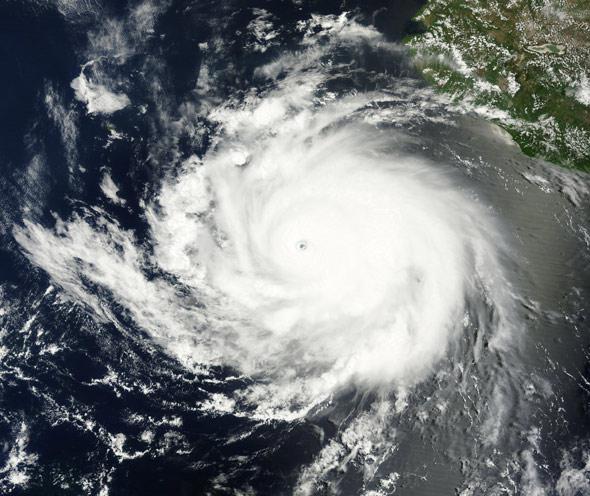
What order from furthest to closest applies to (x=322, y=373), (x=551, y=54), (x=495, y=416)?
(x=551, y=54) → (x=322, y=373) → (x=495, y=416)

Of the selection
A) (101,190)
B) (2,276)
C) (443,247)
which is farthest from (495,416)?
(2,276)

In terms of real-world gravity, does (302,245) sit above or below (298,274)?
above

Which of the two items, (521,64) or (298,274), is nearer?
(298,274)

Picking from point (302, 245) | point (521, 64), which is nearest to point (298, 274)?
point (302, 245)

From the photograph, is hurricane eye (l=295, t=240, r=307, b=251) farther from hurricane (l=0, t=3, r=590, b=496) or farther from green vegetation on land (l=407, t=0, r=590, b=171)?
green vegetation on land (l=407, t=0, r=590, b=171)

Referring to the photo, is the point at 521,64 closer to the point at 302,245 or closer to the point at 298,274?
the point at 302,245

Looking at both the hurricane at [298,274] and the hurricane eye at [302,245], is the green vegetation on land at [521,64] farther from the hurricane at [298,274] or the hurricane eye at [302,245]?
the hurricane eye at [302,245]

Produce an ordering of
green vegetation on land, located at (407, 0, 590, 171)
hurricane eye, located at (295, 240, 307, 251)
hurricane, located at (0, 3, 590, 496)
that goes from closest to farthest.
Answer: hurricane, located at (0, 3, 590, 496) < hurricane eye, located at (295, 240, 307, 251) < green vegetation on land, located at (407, 0, 590, 171)

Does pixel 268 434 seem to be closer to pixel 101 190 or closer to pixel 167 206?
pixel 167 206

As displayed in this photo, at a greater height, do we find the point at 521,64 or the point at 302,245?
the point at 521,64

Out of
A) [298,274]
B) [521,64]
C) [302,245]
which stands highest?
[521,64]

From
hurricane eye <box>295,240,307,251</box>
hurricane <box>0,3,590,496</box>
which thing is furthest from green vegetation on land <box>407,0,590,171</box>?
hurricane eye <box>295,240,307,251</box>
